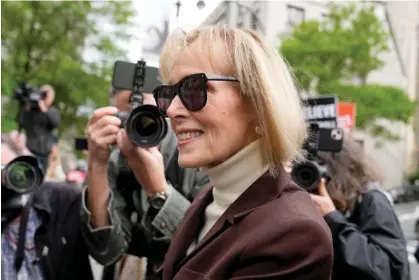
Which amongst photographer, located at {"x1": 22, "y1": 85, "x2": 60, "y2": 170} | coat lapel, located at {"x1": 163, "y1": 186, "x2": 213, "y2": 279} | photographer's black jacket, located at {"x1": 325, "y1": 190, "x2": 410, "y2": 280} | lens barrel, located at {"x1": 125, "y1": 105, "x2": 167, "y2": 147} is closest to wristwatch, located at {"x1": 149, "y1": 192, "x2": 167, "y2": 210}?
lens barrel, located at {"x1": 125, "y1": 105, "x2": 167, "y2": 147}

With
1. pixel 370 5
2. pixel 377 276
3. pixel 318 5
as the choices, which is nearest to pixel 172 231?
pixel 377 276

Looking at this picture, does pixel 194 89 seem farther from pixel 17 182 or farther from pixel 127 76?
pixel 17 182

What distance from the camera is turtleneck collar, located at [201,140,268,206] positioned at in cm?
145

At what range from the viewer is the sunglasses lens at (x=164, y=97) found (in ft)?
5.08

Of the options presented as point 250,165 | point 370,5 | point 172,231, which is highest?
point 370,5

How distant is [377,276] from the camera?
2.12 metres

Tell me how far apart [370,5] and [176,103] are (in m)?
19.0

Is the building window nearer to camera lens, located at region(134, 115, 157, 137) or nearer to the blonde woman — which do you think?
camera lens, located at region(134, 115, 157, 137)

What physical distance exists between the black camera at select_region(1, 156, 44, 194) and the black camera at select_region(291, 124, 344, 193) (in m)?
1.08

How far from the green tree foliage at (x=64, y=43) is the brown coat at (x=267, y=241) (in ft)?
38.3

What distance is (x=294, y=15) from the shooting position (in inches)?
890

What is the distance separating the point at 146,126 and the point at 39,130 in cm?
317

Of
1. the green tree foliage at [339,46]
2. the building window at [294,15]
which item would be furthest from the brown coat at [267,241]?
the building window at [294,15]

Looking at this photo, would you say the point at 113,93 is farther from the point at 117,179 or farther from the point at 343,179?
the point at 343,179
